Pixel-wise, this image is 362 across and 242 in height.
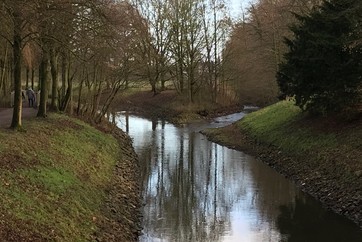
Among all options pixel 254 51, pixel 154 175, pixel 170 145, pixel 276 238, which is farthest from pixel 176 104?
pixel 276 238

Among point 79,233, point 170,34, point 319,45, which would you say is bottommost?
point 79,233

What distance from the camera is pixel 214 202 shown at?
16.8 m

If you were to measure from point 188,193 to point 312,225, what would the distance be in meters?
5.56

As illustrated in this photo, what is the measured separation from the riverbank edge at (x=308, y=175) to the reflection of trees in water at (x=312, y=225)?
1.37ft

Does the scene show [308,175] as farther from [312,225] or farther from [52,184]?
[52,184]

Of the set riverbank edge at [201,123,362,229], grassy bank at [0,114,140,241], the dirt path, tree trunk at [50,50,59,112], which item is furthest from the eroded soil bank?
riverbank edge at [201,123,362,229]

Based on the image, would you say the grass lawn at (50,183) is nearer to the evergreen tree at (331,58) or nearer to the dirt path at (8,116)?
the dirt path at (8,116)

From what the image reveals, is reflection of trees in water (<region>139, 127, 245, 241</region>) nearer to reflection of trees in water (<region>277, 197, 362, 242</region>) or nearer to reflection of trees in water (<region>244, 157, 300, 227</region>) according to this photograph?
reflection of trees in water (<region>244, 157, 300, 227</region>)

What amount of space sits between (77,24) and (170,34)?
1403 inches

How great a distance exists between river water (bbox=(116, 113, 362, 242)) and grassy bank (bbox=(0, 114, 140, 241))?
6.37 ft

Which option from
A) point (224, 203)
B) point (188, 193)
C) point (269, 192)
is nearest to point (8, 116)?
point (188, 193)

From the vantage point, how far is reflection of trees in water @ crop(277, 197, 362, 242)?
1294cm

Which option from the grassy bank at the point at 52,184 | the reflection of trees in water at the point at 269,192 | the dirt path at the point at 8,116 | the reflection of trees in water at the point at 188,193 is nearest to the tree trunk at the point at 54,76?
the dirt path at the point at 8,116

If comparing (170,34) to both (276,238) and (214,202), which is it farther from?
(276,238)
